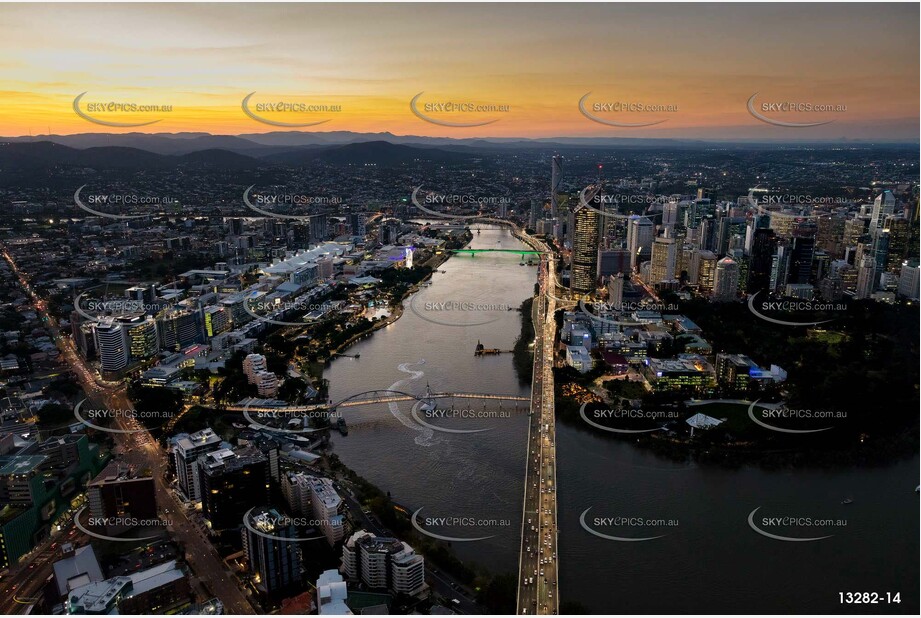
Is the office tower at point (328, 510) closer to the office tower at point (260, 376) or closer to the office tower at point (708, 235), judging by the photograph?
the office tower at point (260, 376)

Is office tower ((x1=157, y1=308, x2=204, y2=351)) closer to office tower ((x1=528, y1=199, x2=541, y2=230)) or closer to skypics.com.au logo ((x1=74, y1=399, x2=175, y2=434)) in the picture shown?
skypics.com.au logo ((x1=74, y1=399, x2=175, y2=434))

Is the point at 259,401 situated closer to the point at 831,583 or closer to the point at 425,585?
the point at 425,585

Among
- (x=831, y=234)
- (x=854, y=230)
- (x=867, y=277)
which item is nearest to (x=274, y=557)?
(x=867, y=277)

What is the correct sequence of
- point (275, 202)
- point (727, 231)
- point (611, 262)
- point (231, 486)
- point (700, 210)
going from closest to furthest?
1. point (231, 486)
2. point (611, 262)
3. point (727, 231)
4. point (700, 210)
5. point (275, 202)

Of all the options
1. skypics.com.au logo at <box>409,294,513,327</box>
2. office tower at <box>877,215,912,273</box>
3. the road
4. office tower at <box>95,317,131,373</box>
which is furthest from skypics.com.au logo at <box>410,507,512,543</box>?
office tower at <box>877,215,912,273</box>

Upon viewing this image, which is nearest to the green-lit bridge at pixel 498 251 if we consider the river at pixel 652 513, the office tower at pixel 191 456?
the river at pixel 652 513

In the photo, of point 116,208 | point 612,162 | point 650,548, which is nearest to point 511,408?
point 650,548

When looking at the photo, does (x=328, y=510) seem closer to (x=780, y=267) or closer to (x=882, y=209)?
(x=780, y=267)
